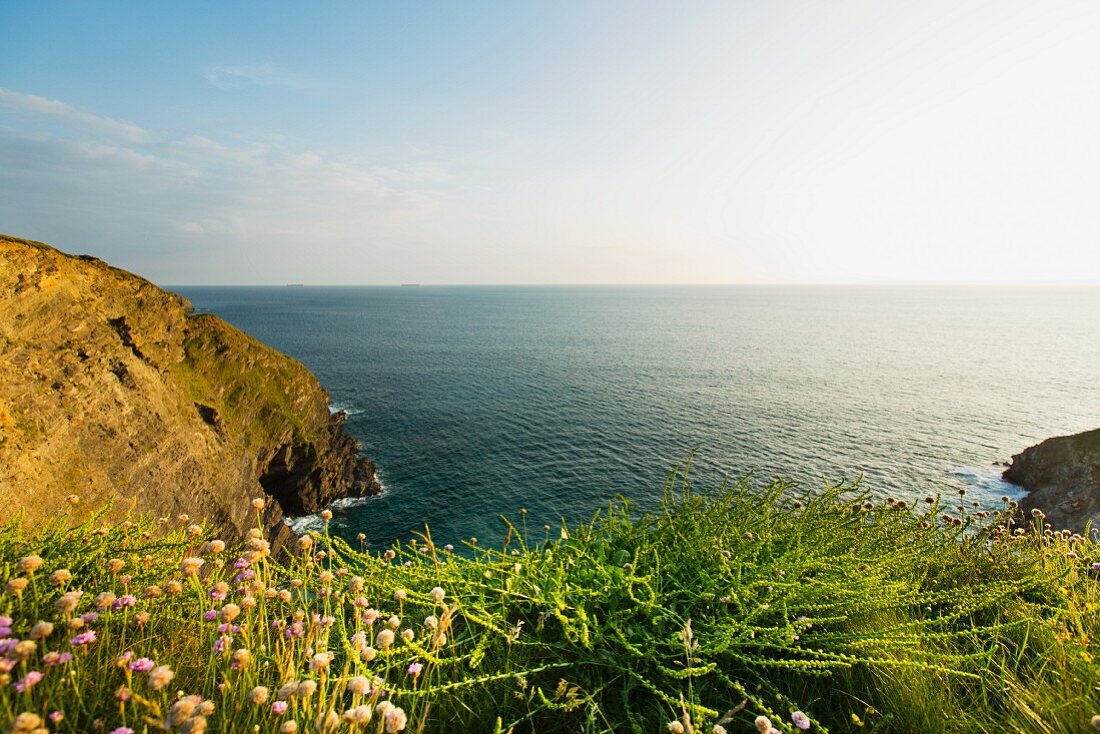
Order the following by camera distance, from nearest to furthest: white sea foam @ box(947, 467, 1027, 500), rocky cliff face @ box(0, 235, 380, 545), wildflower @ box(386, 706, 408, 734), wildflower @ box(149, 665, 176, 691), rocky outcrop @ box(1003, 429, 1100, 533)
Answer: wildflower @ box(149, 665, 176, 691) < wildflower @ box(386, 706, 408, 734) < rocky cliff face @ box(0, 235, 380, 545) < rocky outcrop @ box(1003, 429, 1100, 533) < white sea foam @ box(947, 467, 1027, 500)

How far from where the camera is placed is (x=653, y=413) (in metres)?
60.3

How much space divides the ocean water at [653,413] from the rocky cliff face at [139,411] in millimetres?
7576

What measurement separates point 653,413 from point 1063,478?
121ft

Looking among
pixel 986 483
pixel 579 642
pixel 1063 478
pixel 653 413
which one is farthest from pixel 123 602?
pixel 653 413

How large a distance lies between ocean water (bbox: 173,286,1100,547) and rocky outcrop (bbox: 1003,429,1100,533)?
259 centimetres

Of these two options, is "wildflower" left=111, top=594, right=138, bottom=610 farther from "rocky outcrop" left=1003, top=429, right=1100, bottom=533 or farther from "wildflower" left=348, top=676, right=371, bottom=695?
"rocky outcrop" left=1003, top=429, right=1100, bottom=533

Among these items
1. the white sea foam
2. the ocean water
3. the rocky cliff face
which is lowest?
the white sea foam

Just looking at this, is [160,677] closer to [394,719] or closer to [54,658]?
[54,658]

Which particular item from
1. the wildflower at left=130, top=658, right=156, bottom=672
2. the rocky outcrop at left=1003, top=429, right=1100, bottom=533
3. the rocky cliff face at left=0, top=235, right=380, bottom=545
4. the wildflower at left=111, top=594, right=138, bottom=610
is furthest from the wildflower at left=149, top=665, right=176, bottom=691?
the rocky outcrop at left=1003, top=429, right=1100, bottom=533

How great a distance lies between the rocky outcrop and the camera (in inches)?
1264

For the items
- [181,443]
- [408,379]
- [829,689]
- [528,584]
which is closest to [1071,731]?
[829,689]

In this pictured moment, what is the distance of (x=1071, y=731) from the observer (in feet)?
9.86

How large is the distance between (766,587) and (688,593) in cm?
99

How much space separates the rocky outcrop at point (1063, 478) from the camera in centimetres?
3209
